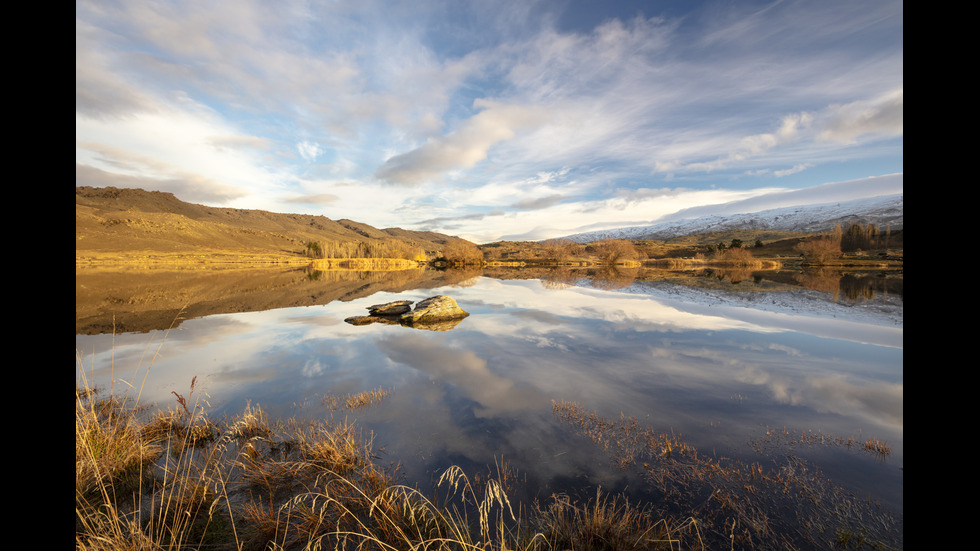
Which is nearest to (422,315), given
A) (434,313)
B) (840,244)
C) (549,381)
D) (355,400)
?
(434,313)

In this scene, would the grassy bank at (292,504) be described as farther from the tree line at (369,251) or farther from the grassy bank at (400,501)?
the tree line at (369,251)

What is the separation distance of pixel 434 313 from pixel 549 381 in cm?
942

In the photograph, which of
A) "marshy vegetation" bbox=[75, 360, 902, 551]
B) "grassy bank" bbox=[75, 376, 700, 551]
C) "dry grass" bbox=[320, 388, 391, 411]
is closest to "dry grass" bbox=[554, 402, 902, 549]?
"marshy vegetation" bbox=[75, 360, 902, 551]

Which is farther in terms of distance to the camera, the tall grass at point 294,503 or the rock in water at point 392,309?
the rock in water at point 392,309

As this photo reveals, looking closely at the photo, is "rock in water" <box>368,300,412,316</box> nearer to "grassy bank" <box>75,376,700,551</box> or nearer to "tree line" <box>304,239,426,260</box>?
"grassy bank" <box>75,376,700,551</box>

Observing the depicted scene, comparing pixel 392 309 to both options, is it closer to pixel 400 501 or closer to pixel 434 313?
pixel 434 313

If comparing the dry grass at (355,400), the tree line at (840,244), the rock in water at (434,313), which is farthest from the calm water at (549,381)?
the tree line at (840,244)

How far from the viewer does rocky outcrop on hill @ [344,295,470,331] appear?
16891 millimetres

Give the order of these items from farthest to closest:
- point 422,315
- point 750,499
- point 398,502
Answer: point 422,315
point 750,499
point 398,502

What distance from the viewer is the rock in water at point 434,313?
1720 centimetres

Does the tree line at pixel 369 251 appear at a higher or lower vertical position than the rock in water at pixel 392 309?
higher

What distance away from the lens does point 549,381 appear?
9289 mm

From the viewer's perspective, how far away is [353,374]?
31.7 ft
